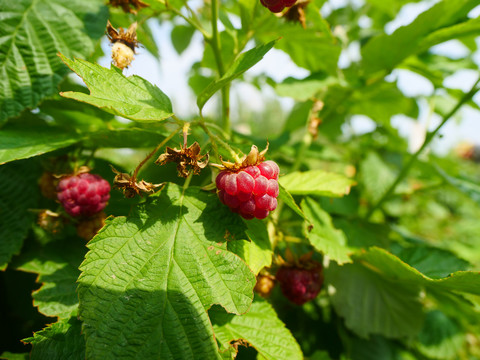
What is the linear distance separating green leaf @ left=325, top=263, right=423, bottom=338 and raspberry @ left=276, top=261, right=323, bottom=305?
21 cm

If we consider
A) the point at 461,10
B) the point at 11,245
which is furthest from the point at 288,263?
the point at 461,10

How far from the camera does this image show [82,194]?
761mm

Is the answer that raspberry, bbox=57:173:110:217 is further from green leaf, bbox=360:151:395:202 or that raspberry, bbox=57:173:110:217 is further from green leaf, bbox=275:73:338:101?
green leaf, bbox=360:151:395:202

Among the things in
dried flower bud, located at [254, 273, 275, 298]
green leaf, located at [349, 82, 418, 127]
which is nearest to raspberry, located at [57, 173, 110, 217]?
dried flower bud, located at [254, 273, 275, 298]

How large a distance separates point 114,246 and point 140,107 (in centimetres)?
27

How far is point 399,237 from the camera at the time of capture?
1.56 m

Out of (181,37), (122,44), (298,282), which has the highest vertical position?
(181,37)

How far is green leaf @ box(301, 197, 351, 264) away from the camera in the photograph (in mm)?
842

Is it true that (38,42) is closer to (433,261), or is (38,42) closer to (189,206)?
(189,206)

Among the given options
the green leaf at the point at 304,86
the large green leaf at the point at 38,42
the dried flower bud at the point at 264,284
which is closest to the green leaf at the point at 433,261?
the dried flower bud at the point at 264,284

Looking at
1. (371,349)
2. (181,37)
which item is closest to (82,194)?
(181,37)

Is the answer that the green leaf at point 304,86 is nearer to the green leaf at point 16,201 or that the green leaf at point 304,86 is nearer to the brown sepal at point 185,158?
the brown sepal at point 185,158

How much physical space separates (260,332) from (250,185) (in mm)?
392

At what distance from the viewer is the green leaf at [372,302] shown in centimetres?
107
